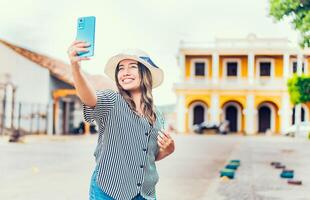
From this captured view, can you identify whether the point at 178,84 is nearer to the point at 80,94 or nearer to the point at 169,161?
the point at 169,161

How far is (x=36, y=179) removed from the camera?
25.6 feet

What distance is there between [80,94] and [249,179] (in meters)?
6.29

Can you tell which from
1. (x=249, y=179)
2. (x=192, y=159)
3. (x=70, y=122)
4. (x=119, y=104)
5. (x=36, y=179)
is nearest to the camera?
Result: (x=119, y=104)

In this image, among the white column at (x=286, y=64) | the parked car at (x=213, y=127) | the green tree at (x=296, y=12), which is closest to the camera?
the green tree at (x=296, y=12)

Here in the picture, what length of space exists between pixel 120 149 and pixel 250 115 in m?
31.7

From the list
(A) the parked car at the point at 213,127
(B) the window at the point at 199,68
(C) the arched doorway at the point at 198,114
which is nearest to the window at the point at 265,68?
(B) the window at the point at 199,68

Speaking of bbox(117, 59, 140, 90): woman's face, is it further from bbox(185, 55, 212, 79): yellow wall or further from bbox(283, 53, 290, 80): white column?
bbox(185, 55, 212, 79): yellow wall

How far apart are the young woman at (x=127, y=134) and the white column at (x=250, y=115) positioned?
100.0 ft

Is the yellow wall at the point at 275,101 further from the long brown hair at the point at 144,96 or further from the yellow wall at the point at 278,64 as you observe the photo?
the long brown hair at the point at 144,96

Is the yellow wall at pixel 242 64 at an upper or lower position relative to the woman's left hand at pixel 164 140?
upper

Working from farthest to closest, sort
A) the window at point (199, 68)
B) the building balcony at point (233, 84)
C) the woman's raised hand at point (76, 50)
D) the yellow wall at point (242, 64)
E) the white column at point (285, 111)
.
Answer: the window at point (199, 68) → the yellow wall at point (242, 64) → the building balcony at point (233, 84) → the white column at point (285, 111) → the woman's raised hand at point (76, 50)

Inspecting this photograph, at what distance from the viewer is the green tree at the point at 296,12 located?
30.6ft

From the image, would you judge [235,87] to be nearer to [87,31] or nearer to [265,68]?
[265,68]

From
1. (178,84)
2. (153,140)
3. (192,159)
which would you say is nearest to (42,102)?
(178,84)
